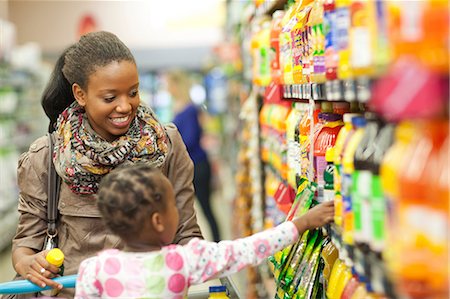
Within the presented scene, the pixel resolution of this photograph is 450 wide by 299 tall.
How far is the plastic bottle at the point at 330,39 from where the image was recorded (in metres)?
2.29

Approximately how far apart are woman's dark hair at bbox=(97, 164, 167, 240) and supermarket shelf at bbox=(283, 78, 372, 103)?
1.94 ft

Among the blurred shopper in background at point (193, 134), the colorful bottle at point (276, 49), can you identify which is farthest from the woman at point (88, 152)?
the blurred shopper in background at point (193, 134)

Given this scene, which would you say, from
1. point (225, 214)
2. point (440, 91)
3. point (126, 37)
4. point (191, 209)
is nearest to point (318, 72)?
point (191, 209)

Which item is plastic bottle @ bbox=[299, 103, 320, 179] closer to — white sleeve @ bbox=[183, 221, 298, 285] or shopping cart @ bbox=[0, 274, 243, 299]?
white sleeve @ bbox=[183, 221, 298, 285]

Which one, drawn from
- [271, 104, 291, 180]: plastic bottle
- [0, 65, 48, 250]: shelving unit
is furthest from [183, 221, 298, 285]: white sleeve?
[0, 65, 48, 250]: shelving unit

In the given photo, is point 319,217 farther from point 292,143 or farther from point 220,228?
point 220,228

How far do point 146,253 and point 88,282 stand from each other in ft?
0.64

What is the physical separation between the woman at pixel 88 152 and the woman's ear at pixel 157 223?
22.4 inches

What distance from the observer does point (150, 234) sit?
2.19 m

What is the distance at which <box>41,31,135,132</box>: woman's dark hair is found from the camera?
269 cm

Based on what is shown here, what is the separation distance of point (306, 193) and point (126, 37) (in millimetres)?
14808

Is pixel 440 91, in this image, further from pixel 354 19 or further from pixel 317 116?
pixel 317 116

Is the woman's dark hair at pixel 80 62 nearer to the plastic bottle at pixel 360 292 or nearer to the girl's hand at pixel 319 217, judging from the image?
the girl's hand at pixel 319 217

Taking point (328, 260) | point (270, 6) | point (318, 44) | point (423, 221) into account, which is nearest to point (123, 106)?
point (318, 44)
